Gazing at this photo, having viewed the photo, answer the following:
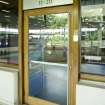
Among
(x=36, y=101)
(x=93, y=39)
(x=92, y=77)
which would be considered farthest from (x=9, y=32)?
(x=92, y=77)

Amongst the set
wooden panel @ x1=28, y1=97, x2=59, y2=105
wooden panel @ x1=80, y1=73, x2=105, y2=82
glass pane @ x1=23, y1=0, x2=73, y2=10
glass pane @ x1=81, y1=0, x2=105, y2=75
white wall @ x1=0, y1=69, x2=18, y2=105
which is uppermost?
glass pane @ x1=23, y1=0, x2=73, y2=10

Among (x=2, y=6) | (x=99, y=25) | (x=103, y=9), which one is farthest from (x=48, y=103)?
(x=2, y=6)

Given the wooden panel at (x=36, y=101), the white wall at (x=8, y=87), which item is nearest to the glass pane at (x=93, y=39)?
the wooden panel at (x=36, y=101)

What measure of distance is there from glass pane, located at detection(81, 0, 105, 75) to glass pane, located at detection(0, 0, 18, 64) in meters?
1.86

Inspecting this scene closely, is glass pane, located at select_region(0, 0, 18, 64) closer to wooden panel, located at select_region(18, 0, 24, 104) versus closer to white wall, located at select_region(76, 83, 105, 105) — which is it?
wooden panel, located at select_region(18, 0, 24, 104)

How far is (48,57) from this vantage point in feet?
15.3

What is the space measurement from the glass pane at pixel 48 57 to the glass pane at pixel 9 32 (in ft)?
1.59

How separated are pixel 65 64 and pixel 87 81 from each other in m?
0.60

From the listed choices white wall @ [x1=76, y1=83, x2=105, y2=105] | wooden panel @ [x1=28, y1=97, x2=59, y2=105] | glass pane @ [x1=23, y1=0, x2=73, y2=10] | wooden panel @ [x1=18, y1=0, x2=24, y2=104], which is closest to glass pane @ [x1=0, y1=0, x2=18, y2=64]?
wooden panel @ [x1=18, y1=0, x2=24, y2=104]

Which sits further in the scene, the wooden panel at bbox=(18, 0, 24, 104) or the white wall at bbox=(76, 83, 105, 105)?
the wooden panel at bbox=(18, 0, 24, 104)

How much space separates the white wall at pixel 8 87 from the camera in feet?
16.3

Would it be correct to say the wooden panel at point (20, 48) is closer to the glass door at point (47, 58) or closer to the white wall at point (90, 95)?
the glass door at point (47, 58)

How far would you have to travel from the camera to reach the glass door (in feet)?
14.4

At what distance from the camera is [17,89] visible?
5.03 m
